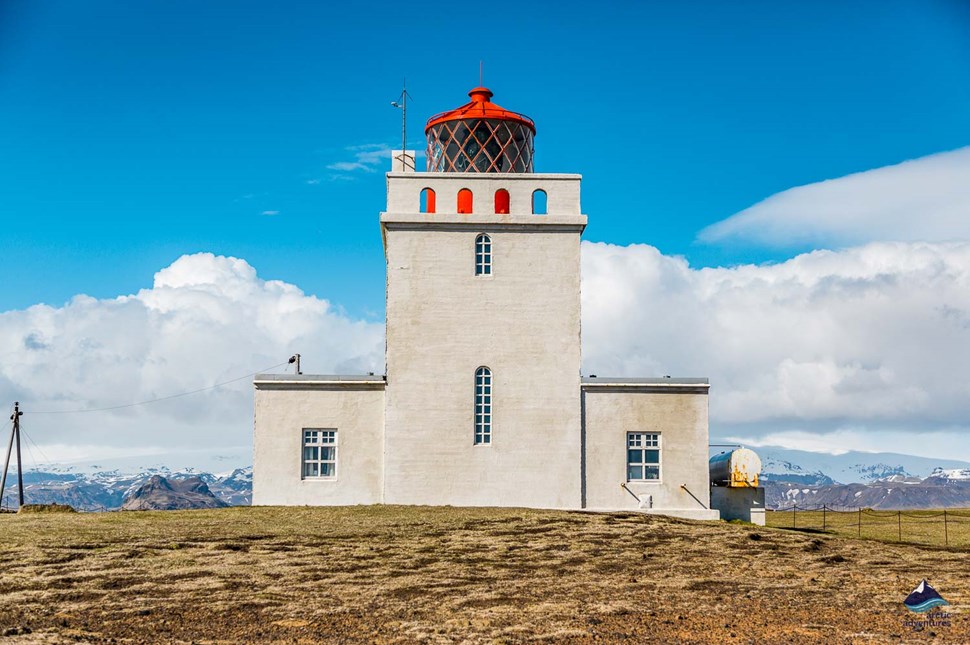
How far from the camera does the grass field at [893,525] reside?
31125 millimetres

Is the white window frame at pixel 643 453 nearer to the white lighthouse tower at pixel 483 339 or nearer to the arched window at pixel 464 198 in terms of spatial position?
the white lighthouse tower at pixel 483 339

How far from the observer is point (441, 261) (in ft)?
103

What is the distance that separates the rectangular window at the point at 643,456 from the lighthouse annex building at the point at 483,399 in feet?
0.13

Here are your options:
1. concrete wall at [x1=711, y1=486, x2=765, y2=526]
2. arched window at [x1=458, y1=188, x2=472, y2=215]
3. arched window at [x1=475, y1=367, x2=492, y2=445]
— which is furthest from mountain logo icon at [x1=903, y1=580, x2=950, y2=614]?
arched window at [x1=458, y1=188, x2=472, y2=215]

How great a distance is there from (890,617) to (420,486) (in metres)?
17.2

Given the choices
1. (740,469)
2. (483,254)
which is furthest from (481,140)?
(740,469)

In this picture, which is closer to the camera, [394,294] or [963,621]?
[963,621]

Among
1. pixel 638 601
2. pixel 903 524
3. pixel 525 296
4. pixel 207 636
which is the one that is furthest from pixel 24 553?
pixel 903 524

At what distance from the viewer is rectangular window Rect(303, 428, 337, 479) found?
30.9 metres

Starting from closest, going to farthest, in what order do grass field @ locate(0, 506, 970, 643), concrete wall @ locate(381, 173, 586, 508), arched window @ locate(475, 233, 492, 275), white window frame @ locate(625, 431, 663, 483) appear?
grass field @ locate(0, 506, 970, 643) → concrete wall @ locate(381, 173, 586, 508) → white window frame @ locate(625, 431, 663, 483) → arched window @ locate(475, 233, 492, 275)

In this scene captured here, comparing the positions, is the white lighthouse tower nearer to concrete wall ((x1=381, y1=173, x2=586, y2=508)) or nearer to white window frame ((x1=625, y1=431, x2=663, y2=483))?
concrete wall ((x1=381, y1=173, x2=586, y2=508))

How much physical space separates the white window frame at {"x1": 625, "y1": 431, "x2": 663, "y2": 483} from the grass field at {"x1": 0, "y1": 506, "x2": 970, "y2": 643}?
4.64m

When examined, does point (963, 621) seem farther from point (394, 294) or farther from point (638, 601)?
point (394, 294)

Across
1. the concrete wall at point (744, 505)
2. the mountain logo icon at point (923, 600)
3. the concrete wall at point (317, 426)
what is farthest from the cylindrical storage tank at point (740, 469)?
the mountain logo icon at point (923, 600)
